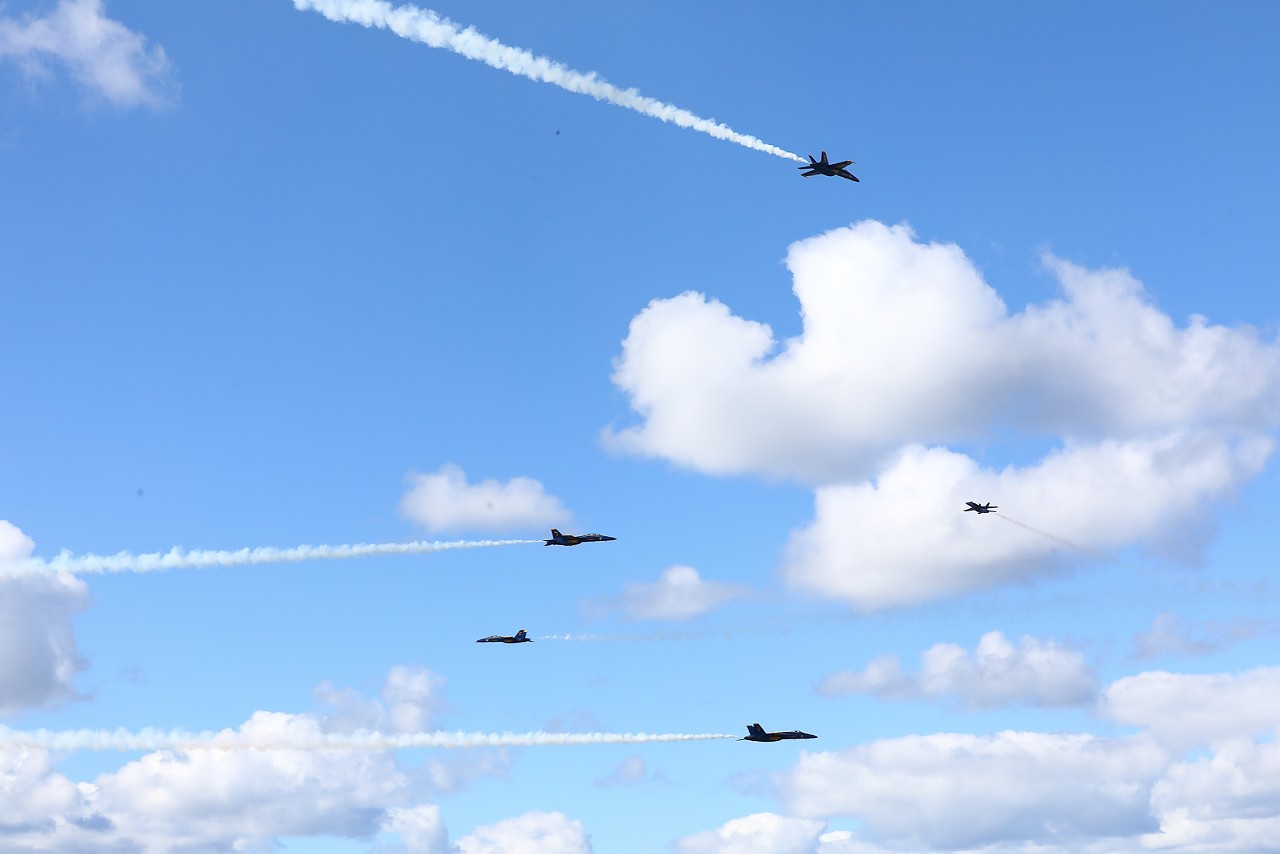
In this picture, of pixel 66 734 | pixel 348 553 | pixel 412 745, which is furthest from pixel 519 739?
pixel 66 734

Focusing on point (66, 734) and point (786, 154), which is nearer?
point (66, 734)

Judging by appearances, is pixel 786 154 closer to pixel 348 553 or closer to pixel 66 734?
pixel 348 553

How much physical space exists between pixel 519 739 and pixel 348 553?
130ft

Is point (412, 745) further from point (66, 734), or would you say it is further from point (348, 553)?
point (66, 734)

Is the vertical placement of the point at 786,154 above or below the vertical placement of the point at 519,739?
above

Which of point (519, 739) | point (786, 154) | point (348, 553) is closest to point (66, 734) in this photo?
point (348, 553)

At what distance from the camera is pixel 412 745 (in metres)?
196

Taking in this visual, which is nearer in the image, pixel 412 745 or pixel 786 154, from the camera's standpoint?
pixel 786 154

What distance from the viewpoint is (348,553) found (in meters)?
185

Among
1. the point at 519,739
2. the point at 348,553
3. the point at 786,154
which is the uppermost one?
the point at 786,154

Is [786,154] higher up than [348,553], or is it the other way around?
[786,154]

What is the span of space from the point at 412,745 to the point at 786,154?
100745mm

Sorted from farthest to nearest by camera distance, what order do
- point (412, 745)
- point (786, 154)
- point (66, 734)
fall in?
point (412, 745), point (786, 154), point (66, 734)

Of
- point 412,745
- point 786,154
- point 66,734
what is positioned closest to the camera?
point 66,734
